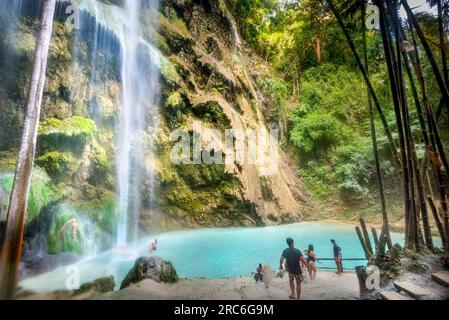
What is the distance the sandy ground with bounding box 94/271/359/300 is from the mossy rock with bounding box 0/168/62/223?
387cm

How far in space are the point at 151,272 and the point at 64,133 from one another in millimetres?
6574

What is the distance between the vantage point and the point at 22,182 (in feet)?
14.8

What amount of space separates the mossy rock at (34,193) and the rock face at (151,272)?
11.6ft

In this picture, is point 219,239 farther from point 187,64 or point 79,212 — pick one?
point 187,64

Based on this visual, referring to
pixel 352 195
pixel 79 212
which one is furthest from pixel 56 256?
pixel 352 195

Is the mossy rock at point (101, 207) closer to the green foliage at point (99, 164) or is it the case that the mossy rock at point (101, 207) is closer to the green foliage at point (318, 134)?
the green foliage at point (99, 164)

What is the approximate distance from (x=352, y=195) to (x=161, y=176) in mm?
10999

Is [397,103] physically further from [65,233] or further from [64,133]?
[64,133]

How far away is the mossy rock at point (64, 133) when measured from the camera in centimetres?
958

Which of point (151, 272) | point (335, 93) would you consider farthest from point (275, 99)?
point (151, 272)

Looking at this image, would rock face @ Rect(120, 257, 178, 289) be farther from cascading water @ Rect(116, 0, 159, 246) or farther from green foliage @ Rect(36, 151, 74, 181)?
cascading water @ Rect(116, 0, 159, 246)

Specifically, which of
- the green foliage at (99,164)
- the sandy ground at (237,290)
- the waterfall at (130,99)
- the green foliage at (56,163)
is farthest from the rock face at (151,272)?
the green foliage at (99,164)

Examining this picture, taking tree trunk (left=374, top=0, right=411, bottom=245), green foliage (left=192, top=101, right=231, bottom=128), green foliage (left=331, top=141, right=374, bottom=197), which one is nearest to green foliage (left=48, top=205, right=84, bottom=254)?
green foliage (left=192, top=101, right=231, bottom=128)

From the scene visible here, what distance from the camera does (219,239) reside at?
11.7m
